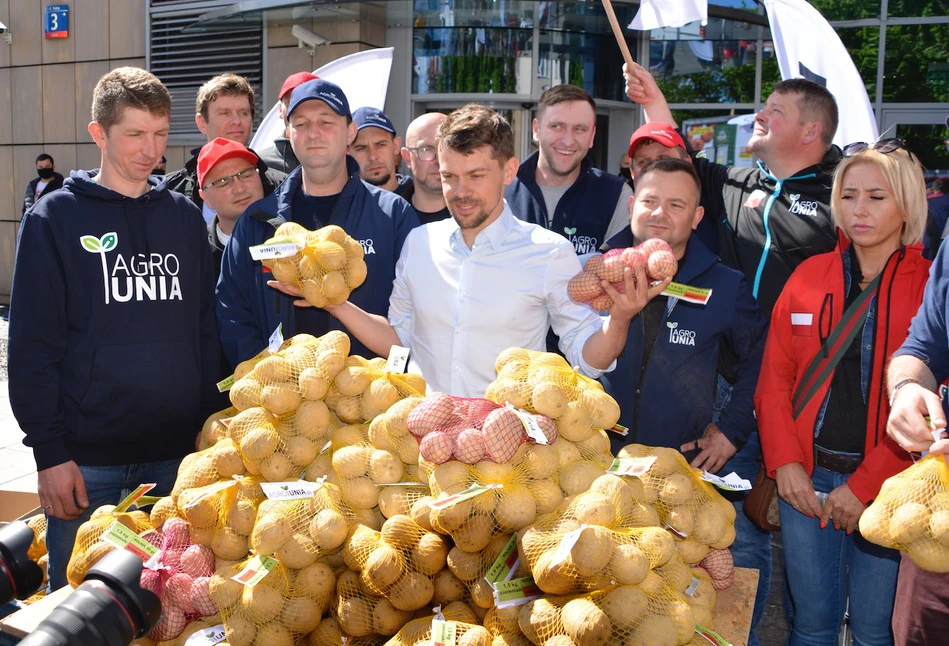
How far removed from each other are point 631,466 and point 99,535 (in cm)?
169

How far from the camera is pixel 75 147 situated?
1244 centimetres

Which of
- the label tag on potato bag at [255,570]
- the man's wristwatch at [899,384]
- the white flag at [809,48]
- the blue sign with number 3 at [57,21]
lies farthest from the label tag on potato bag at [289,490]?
the blue sign with number 3 at [57,21]

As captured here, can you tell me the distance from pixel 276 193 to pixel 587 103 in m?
1.77

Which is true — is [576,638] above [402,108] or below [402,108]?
below

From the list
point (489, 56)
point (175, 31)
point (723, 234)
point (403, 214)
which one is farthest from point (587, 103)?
point (175, 31)

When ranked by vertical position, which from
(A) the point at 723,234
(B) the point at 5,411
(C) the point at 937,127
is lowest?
(B) the point at 5,411

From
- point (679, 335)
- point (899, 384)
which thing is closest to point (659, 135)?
point (679, 335)

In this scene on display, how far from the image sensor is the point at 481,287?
9.95 feet

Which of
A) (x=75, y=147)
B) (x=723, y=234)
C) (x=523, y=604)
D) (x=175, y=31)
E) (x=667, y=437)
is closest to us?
(x=523, y=604)

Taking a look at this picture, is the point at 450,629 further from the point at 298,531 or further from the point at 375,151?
the point at 375,151

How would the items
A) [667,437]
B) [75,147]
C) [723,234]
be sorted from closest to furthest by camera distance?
[667,437], [723,234], [75,147]

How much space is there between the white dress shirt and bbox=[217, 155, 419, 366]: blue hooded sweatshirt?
0.41 metres

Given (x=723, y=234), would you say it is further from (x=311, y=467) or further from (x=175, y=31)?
(x=175, y=31)

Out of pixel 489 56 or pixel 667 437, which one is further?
pixel 489 56
